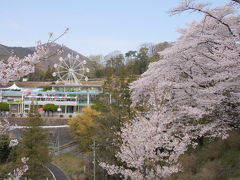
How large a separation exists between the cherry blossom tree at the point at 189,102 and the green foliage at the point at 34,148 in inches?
426

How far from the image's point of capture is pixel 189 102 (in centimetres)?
1105

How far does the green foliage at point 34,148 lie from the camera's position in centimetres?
1800

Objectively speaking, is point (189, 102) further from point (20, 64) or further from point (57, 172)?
point (57, 172)

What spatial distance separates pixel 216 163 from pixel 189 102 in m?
3.70

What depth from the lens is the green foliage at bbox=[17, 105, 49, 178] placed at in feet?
59.1

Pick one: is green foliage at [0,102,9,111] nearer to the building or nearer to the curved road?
the building

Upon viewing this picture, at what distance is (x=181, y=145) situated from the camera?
6.57 meters

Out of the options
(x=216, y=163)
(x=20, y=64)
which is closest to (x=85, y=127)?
(x=216, y=163)

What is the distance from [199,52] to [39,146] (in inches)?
613

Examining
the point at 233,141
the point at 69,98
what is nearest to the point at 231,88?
the point at 233,141

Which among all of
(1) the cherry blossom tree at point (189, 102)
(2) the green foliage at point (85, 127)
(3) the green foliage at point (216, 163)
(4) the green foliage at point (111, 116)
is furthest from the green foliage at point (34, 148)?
(3) the green foliage at point (216, 163)

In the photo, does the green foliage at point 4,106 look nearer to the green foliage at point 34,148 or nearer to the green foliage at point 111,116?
the green foliage at point 34,148

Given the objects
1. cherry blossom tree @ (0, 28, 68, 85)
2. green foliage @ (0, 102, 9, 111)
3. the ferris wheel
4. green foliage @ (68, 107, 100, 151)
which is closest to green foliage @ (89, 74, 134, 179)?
green foliage @ (68, 107, 100, 151)

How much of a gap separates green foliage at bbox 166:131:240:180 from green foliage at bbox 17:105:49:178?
13.3 meters
